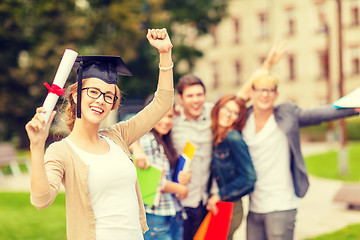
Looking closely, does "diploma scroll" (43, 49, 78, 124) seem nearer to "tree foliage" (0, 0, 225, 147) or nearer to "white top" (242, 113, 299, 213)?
"white top" (242, 113, 299, 213)

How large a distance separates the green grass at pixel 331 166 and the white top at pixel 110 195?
12.1m

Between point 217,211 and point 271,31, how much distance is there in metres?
39.5

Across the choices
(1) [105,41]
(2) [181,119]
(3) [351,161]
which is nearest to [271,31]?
(1) [105,41]

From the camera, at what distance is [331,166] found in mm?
17047

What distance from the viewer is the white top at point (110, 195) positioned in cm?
257

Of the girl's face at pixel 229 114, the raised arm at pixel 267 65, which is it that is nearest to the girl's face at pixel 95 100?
the girl's face at pixel 229 114

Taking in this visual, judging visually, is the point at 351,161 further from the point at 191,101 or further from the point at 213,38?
the point at 213,38

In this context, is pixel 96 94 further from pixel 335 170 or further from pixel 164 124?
pixel 335 170

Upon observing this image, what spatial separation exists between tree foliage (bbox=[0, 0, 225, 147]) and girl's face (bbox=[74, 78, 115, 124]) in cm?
1603

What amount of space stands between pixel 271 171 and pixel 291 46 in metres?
38.3

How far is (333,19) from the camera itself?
38156 millimetres

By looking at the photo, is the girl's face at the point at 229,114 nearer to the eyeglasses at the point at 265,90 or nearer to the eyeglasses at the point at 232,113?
the eyeglasses at the point at 232,113

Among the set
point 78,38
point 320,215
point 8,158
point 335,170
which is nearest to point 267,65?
point 320,215

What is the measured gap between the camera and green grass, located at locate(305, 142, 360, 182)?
47.6ft
